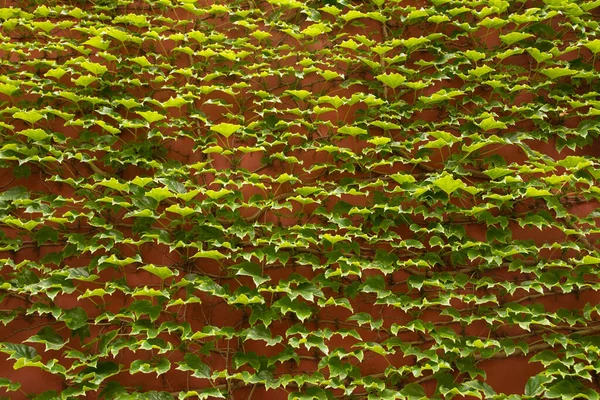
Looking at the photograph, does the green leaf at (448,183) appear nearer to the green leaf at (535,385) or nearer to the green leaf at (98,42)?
the green leaf at (535,385)

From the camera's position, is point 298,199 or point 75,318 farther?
point 298,199

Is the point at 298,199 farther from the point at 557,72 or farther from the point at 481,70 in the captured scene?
the point at 557,72

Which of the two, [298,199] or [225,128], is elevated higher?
[225,128]

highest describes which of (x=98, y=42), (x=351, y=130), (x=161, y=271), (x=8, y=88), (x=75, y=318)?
(x=98, y=42)

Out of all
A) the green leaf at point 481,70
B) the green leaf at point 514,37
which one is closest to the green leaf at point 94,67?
the green leaf at point 481,70

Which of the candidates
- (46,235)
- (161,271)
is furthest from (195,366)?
(46,235)

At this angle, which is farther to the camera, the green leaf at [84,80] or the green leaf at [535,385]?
the green leaf at [84,80]

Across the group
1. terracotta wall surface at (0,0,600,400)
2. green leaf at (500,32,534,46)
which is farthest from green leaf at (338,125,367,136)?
green leaf at (500,32,534,46)
